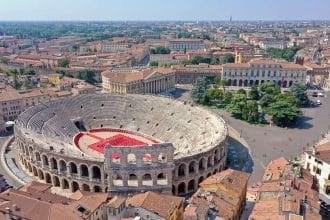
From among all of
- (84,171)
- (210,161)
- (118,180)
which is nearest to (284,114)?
(210,161)

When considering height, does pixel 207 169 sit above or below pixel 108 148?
below

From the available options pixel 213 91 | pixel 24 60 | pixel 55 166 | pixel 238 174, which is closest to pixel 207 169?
pixel 238 174

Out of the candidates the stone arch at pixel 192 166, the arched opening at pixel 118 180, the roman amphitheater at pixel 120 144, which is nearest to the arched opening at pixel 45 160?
the roman amphitheater at pixel 120 144

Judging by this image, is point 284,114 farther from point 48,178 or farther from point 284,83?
point 48,178

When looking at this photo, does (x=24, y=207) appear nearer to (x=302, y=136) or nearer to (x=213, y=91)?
(x=302, y=136)

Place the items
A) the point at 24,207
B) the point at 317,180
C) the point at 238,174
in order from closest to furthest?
1. the point at 24,207
2. the point at 238,174
3. the point at 317,180

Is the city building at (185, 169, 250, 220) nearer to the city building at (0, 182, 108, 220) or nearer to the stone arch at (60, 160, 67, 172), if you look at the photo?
the city building at (0, 182, 108, 220)

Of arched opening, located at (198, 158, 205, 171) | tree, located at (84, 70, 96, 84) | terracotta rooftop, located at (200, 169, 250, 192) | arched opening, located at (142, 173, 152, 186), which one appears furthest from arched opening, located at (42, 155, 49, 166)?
tree, located at (84, 70, 96, 84)
